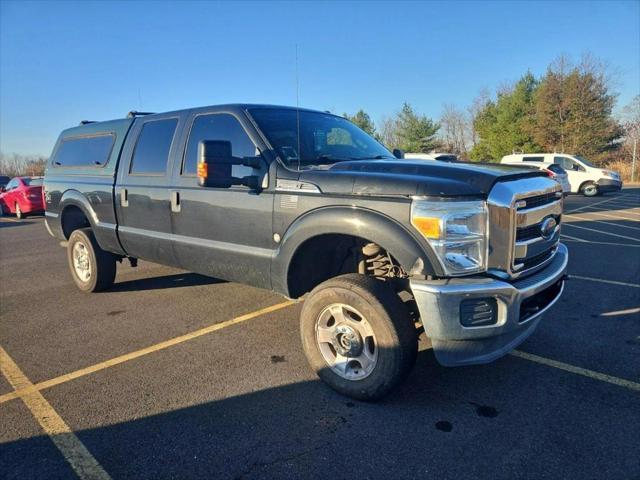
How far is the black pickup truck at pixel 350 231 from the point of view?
2.70 metres

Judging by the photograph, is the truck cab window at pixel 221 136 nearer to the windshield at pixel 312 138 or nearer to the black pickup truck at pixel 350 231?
the black pickup truck at pixel 350 231

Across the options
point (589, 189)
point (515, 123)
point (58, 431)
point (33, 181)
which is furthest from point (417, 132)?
point (58, 431)

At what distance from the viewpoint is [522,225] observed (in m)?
2.87

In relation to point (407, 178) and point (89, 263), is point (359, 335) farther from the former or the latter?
point (89, 263)

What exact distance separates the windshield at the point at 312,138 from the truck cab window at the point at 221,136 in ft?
0.58

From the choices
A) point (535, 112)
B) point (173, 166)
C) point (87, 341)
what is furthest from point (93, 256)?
point (535, 112)

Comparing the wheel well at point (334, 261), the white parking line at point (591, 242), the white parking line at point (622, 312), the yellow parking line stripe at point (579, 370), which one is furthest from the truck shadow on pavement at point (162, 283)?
the white parking line at point (591, 242)

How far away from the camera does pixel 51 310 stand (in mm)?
5121

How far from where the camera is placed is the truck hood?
8.95ft

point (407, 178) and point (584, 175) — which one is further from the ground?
point (407, 178)

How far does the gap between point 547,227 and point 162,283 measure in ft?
16.1

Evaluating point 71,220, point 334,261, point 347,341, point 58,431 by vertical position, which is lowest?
point 58,431

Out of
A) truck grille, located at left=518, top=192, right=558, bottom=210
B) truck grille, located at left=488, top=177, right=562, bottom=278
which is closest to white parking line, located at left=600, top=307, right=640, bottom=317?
truck grille, located at left=488, top=177, right=562, bottom=278

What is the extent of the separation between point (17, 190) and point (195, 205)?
53.1 feet
